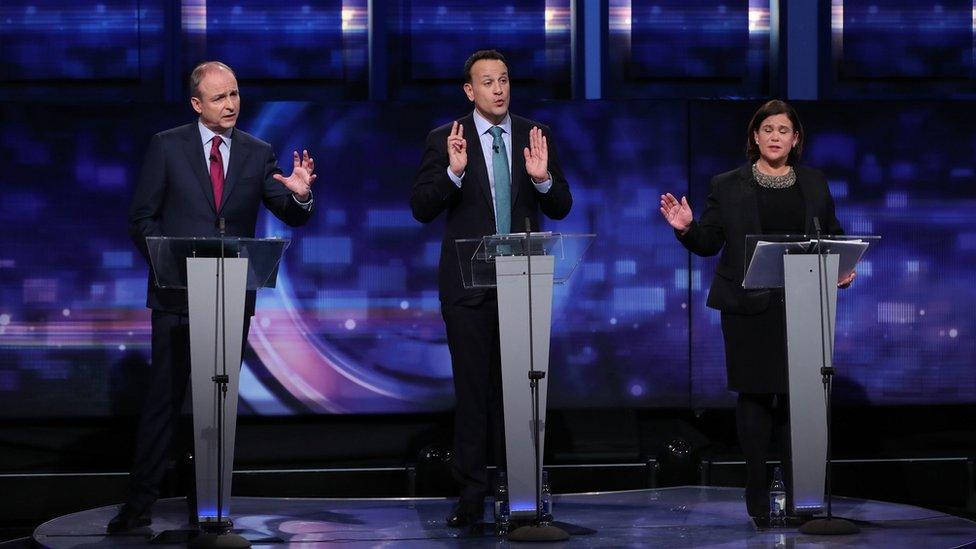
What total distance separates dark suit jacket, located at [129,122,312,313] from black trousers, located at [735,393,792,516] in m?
1.59

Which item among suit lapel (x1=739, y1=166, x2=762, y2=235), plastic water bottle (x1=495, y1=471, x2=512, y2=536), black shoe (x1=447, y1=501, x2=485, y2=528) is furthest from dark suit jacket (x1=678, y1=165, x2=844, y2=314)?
black shoe (x1=447, y1=501, x2=485, y2=528)

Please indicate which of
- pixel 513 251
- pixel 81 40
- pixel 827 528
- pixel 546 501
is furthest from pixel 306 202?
pixel 81 40

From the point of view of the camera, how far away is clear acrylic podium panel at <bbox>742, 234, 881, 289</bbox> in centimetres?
400

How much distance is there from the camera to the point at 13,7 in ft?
18.8

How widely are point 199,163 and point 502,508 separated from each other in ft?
4.89

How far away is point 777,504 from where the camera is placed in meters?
4.25

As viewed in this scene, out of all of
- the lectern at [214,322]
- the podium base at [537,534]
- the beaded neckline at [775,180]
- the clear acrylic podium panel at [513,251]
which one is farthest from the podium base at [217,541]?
the beaded neckline at [775,180]

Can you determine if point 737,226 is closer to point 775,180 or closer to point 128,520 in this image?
point 775,180

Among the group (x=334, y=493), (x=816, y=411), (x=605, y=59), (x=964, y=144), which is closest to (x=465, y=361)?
(x=816, y=411)

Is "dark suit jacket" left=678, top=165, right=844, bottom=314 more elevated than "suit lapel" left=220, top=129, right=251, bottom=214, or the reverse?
"suit lapel" left=220, top=129, right=251, bottom=214

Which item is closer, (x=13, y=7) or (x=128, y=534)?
(x=128, y=534)

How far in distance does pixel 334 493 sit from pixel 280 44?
2006 mm

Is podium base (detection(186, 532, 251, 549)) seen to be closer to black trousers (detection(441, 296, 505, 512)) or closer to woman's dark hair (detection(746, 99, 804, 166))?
black trousers (detection(441, 296, 505, 512))

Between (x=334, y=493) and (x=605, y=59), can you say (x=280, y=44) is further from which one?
(x=334, y=493)
